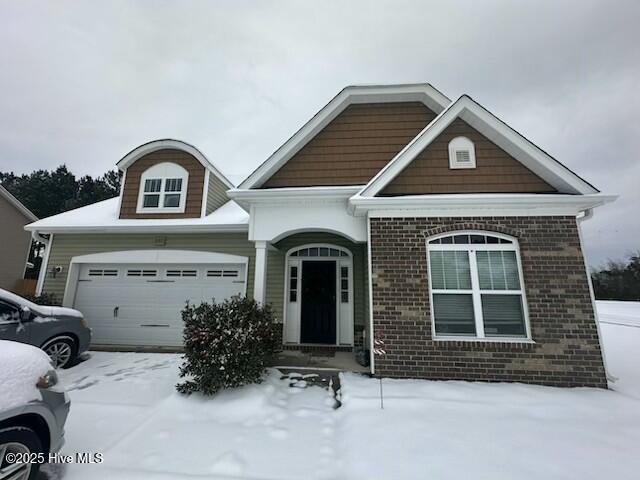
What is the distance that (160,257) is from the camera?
324 inches

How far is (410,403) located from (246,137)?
27.7m

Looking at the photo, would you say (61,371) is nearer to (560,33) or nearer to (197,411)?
(197,411)

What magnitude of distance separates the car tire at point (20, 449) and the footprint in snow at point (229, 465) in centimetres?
141

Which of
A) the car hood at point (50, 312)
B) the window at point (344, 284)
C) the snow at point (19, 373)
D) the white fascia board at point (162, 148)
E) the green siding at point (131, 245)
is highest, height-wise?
the white fascia board at point (162, 148)

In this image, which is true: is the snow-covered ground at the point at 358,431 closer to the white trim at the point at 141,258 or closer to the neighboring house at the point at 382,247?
the neighboring house at the point at 382,247

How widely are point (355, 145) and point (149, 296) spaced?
747 centimetres

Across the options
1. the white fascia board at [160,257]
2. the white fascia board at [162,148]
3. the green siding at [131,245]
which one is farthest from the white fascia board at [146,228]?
the white fascia board at [162,148]

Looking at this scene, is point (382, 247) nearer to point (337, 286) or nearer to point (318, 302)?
point (337, 286)

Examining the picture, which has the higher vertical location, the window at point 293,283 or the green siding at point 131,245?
the green siding at point 131,245

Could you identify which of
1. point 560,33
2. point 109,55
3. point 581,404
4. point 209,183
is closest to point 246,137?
point 109,55

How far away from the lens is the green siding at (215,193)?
912 cm

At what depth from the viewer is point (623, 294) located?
79.6 ft

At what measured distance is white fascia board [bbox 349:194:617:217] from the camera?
5199 millimetres

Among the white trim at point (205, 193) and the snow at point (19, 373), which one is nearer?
the snow at point (19, 373)
